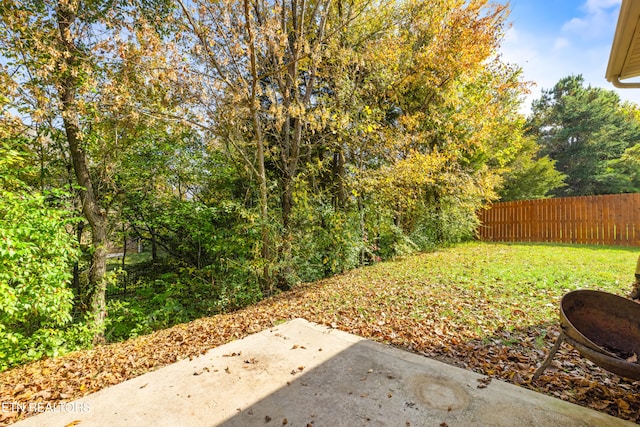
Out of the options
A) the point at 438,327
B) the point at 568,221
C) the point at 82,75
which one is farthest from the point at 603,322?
the point at 568,221

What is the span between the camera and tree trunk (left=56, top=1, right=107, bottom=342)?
413cm

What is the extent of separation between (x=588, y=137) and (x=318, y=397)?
80.4ft

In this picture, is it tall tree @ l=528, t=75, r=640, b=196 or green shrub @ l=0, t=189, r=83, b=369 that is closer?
green shrub @ l=0, t=189, r=83, b=369

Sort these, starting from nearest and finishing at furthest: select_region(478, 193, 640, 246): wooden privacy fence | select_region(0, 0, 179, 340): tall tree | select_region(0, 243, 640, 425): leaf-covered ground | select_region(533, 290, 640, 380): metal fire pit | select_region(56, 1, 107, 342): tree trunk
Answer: select_region(533, 290, 640, 380): metal fire pit → select_region(0, 243, 640, 425): leaf-covered ground → select_region(0, 0, 179, 340): tall tree → select_region(56, 1, 107, 342): tree trunk → select_region(478, 193, 640, 246): wooden privacy fence

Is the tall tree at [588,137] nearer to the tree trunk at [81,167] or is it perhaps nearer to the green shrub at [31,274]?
the tree trunk at [81,167]

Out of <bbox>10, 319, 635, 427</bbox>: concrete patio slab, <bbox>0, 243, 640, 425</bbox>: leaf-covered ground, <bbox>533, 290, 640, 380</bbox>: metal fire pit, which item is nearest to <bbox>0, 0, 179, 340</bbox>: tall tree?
<bbox>0, 243, 640, 425</bbox>: leaf-covered ground

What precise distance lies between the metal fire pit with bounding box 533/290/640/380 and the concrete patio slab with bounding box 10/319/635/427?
1.68ft

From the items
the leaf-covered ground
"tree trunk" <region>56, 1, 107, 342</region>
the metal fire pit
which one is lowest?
the leaf-covered ground

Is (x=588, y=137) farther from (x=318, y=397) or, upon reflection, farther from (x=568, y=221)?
(x=318, y=397)

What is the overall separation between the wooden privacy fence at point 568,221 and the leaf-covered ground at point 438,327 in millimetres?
3605

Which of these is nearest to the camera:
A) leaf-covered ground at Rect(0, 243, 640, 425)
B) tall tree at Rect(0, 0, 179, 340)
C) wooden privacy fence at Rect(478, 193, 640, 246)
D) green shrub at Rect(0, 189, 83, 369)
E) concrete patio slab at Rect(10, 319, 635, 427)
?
concrete patio slab at Rect(10, 319, 635, 427)

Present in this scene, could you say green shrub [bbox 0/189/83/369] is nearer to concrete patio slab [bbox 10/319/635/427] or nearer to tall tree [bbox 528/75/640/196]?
concrete patio slab [bbox 10/319/635/427]

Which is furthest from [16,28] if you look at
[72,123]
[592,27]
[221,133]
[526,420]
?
[592,27]

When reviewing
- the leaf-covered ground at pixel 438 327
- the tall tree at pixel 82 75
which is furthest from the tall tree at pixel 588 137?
the tall tree at pixel 82 75
